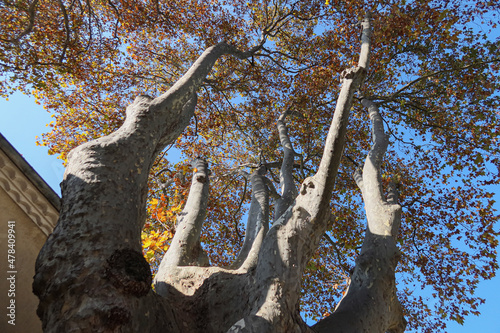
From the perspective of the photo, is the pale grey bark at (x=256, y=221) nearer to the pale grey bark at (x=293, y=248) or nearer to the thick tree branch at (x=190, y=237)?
the thick tree branch at (x=190, y=237)

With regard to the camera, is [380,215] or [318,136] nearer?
[380,215]

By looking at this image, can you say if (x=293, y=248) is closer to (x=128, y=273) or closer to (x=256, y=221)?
(x=128, y=273)

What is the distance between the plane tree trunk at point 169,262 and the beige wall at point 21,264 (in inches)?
85.3

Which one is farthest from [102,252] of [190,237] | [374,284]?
[374,284]

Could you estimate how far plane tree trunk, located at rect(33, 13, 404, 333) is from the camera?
6.41 feet

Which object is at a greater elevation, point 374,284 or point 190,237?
point 190,237

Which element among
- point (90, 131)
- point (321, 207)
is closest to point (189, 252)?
point (321, 207)

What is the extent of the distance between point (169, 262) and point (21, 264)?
2.37 metres

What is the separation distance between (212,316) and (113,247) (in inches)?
54.0

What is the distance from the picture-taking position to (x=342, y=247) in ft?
31.3

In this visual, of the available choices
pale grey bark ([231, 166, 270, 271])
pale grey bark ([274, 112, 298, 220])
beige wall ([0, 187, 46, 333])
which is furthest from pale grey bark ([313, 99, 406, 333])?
beige wall ([0, 187, 46, 333])

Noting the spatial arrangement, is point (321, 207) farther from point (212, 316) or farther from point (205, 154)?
point (205, 154)

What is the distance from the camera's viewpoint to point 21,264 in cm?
401

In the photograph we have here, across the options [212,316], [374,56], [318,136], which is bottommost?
[212,316]
